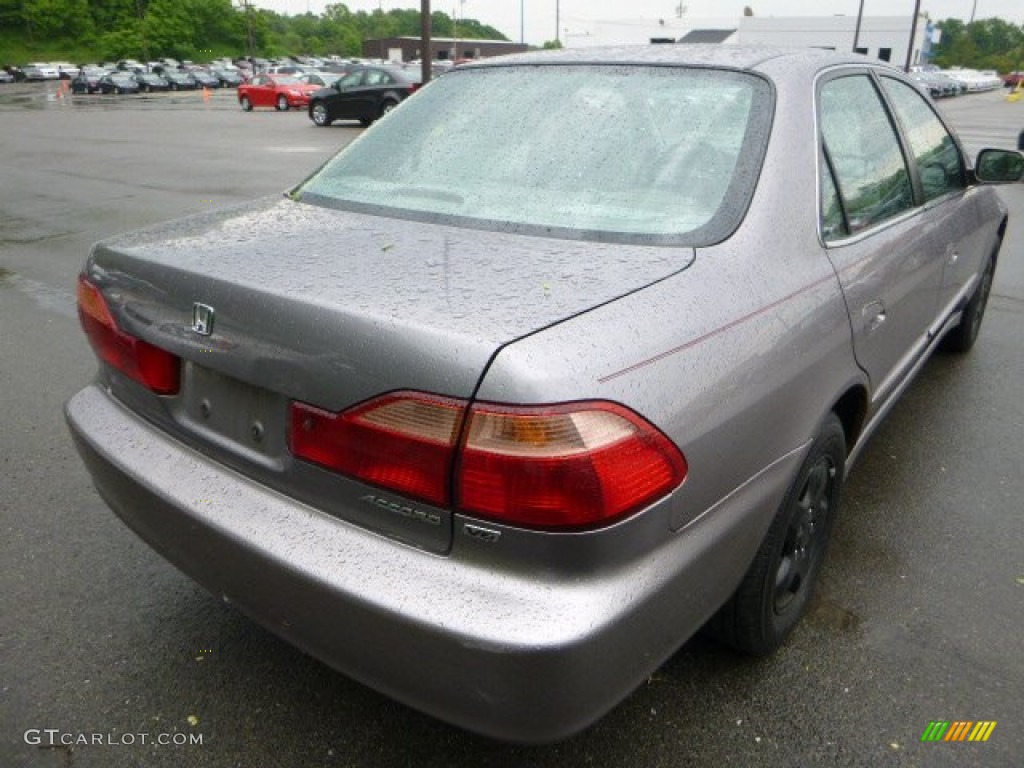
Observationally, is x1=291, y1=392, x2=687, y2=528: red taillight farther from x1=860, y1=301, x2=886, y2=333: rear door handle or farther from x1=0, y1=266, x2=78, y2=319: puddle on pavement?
x1=0, y1=266, x2=78, y2=319: puddle on pavement

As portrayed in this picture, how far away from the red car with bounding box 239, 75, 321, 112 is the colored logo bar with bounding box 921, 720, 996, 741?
3468 centimetres

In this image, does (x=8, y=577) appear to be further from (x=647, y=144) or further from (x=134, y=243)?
(x=647, y=144)

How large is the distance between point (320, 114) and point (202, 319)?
78.7 feet

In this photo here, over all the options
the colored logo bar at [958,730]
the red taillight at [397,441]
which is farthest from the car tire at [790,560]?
the red taillight at [397,441]

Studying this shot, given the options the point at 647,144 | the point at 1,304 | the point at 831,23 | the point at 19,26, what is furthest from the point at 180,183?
the point at 19,26

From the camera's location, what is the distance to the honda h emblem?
1.86 metres

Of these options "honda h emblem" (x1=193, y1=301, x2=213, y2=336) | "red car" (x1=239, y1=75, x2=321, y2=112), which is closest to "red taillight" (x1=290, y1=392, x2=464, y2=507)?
"honda h emblem" (x1=193, y1=301, x2=213, y2=336)

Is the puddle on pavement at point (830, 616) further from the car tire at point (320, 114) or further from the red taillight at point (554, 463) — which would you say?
the car tire at point (320, 114)

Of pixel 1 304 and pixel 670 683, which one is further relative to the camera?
pixel 1 304

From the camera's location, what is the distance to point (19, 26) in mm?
87438

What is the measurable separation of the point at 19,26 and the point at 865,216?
106293 millimetres

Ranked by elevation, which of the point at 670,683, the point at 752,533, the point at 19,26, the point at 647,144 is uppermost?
the point at 19,26

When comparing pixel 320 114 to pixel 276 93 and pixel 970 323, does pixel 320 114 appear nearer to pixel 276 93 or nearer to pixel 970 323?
pixel 276 93

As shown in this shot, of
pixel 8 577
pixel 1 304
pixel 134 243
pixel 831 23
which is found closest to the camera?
pixel 134 243
